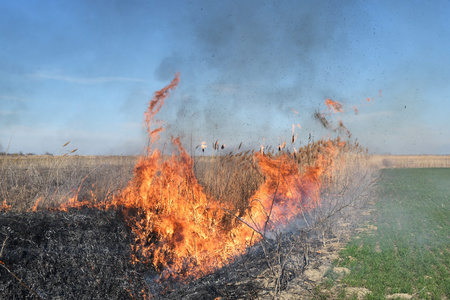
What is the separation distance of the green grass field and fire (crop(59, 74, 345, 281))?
62.3 inches

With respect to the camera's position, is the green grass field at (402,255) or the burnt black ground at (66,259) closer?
the burnt black ground at (66,259)

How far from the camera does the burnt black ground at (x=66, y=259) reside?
15.8ft

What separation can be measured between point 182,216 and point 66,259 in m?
2.60

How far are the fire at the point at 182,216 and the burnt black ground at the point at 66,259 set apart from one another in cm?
65

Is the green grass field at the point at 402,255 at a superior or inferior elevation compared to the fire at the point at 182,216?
inferior

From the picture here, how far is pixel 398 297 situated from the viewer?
5.02 metres

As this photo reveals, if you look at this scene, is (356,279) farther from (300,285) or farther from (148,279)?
(148,279)

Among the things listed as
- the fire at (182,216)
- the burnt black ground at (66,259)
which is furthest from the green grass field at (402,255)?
the burnt black ground at (66,259)

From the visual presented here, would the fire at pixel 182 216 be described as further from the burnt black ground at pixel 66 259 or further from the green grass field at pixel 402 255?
the green grass field at pixel 402 255

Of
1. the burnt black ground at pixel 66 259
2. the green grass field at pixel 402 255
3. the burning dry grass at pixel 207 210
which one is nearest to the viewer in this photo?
the burnt black ground at pixel 66 259

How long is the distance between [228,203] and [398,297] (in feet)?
14.2

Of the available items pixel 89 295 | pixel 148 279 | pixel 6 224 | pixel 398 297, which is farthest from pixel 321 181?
pixel 6 224

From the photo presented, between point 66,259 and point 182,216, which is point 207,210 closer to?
point 182,216

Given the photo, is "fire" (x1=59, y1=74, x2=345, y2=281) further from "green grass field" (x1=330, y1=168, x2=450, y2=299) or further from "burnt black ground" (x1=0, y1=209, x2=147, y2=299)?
"green grass field" (x1=330, y1=168, x2=450, y2=299)
